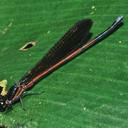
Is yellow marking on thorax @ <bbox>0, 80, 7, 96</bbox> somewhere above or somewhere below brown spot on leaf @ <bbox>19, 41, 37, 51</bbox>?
below

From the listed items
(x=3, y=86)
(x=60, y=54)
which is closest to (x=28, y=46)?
(x=60, y=54)

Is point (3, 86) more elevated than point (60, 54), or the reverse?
point (60, 54)

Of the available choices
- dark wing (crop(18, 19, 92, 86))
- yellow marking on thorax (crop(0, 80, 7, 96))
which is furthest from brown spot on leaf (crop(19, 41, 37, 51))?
yellow marking on thorax (crop(0, 80, 7, 96))

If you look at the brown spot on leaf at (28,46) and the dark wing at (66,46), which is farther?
the brown spot on leaf at (28,46)

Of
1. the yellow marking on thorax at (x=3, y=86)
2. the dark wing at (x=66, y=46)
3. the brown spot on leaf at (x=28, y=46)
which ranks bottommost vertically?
the yellow marking on thorax at (x=3, y=86)

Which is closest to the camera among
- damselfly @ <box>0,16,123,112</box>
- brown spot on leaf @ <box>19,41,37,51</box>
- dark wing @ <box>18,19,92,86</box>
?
damselfly @ <box>0,16,123,112</box>

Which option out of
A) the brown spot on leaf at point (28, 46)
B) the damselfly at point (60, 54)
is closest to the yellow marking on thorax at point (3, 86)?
the damselfly at point (60, 54)

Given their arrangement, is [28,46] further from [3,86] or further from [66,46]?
[3,86]

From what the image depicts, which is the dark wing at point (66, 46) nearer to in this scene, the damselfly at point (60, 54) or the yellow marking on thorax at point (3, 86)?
the damselfly at point (60, 54)

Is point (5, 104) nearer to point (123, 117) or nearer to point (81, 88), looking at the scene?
point (81, 88)

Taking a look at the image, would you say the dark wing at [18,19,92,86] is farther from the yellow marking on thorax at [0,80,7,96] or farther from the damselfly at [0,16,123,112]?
the yellow marking on thorax at [0,80,7,96]
